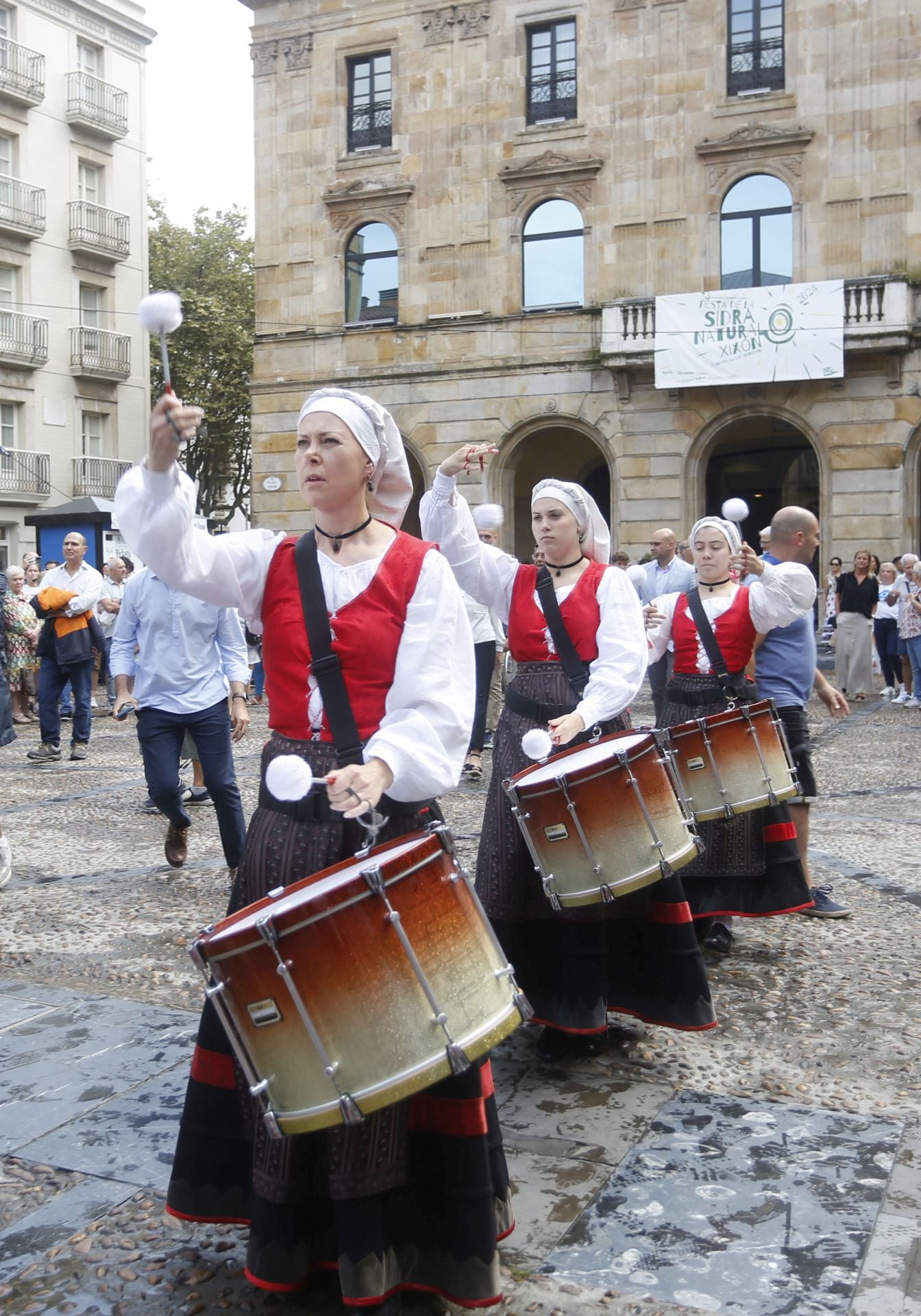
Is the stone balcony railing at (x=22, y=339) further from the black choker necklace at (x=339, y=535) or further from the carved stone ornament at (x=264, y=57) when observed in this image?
the black choker necklace at (x=339, y=535)

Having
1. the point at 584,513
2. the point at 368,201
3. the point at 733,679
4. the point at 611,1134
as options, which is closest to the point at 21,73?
the point at 368,201

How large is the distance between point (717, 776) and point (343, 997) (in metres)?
3.14

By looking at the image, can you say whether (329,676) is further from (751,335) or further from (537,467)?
A: (537,467)

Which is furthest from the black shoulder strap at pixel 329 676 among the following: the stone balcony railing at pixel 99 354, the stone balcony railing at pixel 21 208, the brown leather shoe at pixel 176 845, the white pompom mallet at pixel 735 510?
the stone balcony railing at pixel 99 354

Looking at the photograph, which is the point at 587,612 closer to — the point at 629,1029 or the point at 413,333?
the point at 629,1029

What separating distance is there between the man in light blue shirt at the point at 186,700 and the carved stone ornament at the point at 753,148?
62.8 ft

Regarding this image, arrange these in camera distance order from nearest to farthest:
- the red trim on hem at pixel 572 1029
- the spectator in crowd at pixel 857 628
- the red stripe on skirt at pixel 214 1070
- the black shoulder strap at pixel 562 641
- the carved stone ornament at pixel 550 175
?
the red stripe on skirt at pixel 214 1070 < the red trim on hem at pixel 572 1029 < the black shoulder strap at pixel 562 641 < the spectator in crowd at pixel 857 628 < the carved stone ornament at pixel 550 175

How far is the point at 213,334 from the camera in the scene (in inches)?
1636

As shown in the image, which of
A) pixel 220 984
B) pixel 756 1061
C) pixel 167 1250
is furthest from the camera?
pixel 756 1061

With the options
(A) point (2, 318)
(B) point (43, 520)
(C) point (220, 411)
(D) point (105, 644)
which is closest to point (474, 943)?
(D) point (105, 644)

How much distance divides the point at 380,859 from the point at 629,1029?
8.04 feet

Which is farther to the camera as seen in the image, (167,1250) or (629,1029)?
(629,1029)

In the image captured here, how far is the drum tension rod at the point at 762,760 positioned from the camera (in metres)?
5.42

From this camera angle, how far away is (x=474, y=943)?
2652 millimetres
